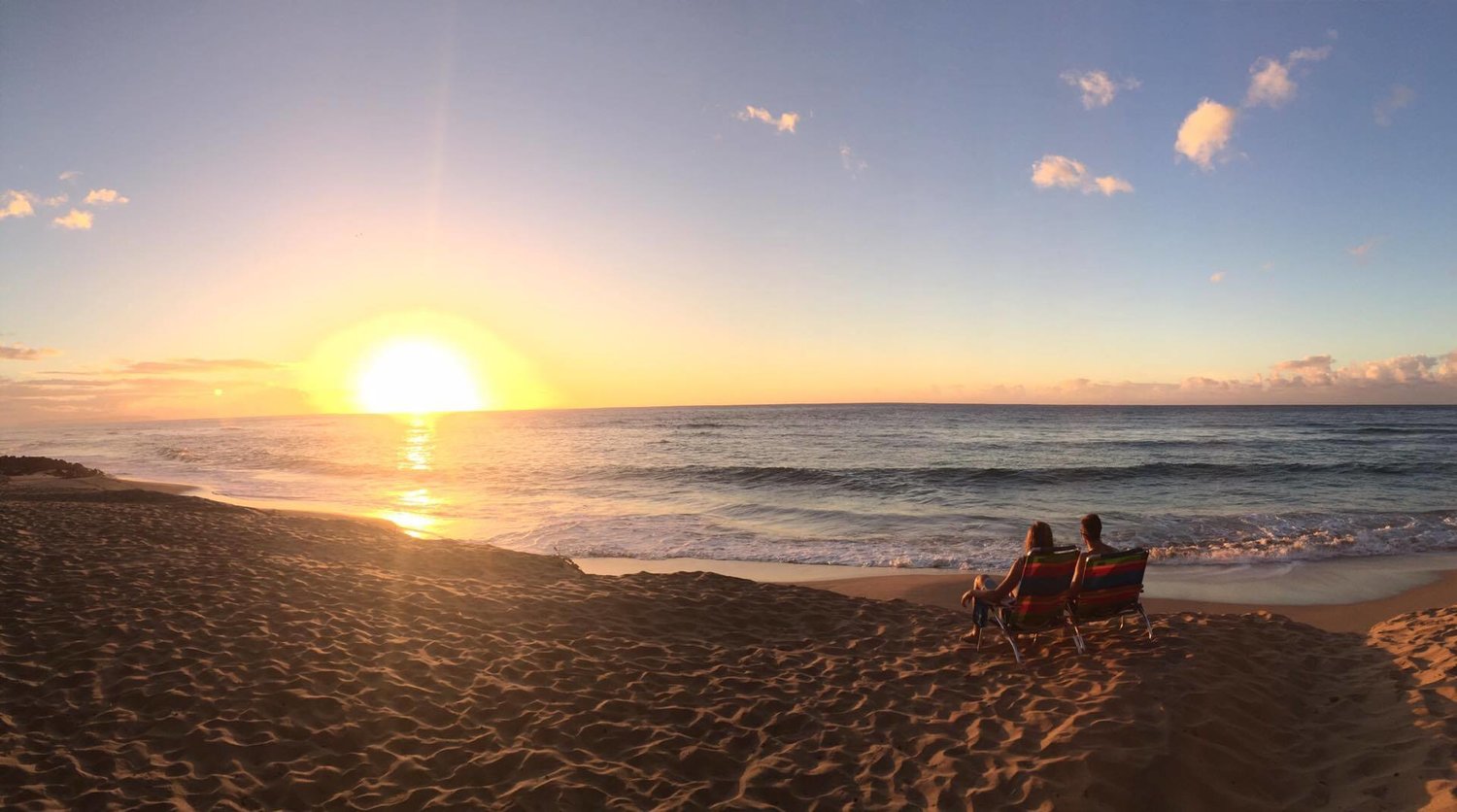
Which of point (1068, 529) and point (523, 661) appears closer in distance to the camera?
point (523, 661)

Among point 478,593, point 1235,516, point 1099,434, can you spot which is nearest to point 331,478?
point 478,593

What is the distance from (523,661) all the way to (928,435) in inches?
1815

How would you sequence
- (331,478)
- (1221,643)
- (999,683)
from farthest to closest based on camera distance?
(331,478), (1221,643), (999,683)

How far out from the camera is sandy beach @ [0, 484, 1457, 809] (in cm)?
411

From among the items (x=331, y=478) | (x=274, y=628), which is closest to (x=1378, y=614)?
(x=274, y=628)

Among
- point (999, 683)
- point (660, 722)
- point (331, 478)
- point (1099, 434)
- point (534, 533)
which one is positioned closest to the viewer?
point (660, 722)

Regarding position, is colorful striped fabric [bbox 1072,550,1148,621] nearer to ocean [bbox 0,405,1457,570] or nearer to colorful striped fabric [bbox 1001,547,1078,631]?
colorful striped fabric [bbox 1001,547,1078,631]

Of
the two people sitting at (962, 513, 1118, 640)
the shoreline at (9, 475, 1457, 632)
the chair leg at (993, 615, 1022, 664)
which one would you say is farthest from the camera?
the shoreline at (9, 475, 1457, 632)

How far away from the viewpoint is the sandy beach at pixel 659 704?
4.11 m

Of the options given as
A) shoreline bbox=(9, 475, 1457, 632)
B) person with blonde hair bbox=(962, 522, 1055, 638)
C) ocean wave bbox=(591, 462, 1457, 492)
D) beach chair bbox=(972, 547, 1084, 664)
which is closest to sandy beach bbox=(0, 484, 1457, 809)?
beach chair bbox=(972, 547, 1084, 664)

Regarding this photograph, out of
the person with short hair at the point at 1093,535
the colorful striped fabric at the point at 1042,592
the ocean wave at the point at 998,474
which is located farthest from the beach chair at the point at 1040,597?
the ocean wave at the point at 998,474

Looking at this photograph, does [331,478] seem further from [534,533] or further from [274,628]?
[274,628]

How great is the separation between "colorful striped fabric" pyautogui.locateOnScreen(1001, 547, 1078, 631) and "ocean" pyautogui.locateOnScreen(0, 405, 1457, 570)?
5504mm

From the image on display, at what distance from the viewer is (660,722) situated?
16.6ft
